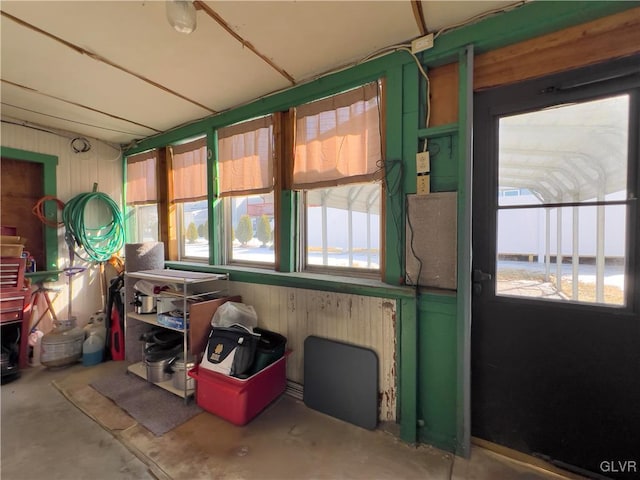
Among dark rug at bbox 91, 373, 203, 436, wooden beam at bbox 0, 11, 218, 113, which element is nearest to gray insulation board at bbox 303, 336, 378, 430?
dark rug at bbox 91, 373, 203, 436

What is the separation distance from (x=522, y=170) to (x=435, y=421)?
1592mm

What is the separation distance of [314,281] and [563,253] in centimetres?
151

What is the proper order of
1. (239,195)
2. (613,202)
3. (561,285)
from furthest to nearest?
(239,195)
(561,285)
(613,202)

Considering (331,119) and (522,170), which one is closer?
(522,170)

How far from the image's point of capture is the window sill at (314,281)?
67.8 inches

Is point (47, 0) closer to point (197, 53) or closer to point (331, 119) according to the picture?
point (197, 53)

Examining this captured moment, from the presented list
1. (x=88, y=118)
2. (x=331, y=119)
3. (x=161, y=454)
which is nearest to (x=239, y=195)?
(x=331, y=119)

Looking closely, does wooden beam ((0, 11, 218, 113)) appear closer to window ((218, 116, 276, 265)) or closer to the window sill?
window ((218, 116, 276, 265))

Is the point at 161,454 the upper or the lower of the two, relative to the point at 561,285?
lower

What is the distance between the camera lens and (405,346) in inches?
67.1

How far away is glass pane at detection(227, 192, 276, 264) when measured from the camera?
8.26 feet

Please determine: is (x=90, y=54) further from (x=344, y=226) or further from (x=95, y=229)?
(x=95, y=229)

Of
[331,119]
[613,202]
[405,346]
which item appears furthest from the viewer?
[331,119]

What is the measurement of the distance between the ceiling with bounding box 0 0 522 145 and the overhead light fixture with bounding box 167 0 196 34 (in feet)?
0.82
